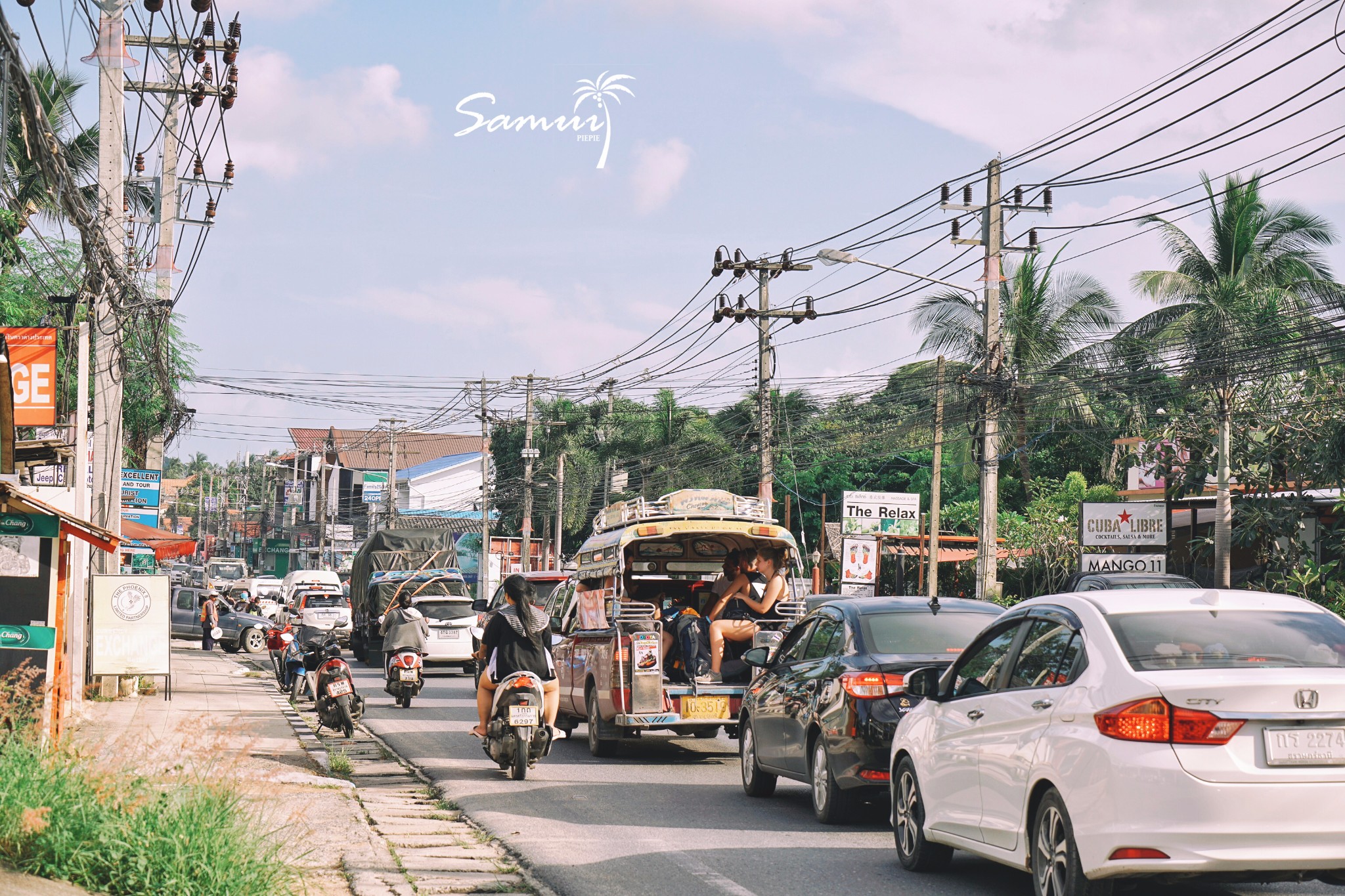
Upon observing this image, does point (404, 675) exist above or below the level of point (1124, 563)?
below

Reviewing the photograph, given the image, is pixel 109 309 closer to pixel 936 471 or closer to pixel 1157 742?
pixel 1157 742

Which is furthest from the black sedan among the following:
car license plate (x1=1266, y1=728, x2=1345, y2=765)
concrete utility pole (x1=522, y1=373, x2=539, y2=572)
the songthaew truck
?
concrete utility pole (x1=522, y1=373, x2=539, y2=572)

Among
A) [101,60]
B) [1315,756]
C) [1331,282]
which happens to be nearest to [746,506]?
[101,60]

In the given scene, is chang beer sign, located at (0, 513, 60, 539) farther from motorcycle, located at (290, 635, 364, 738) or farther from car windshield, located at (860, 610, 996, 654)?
car windshield, located at (860, 610, 996, 654)

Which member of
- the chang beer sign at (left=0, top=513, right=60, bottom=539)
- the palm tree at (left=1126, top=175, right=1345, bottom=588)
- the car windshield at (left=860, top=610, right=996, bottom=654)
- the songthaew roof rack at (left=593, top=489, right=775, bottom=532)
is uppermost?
the palm tree at (left=1126, top=175, right=1345, bottom=588)

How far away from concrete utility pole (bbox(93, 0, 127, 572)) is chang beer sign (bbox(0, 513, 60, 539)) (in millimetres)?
6640

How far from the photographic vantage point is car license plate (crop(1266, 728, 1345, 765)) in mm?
5988

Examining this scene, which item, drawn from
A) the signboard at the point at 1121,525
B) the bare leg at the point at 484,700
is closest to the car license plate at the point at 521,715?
the bare leg at the point at 484,700

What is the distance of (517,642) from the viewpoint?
13.3 meters

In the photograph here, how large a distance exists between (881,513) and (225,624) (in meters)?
18.7

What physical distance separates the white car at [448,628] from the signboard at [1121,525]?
12631mm

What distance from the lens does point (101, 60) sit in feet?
57.5

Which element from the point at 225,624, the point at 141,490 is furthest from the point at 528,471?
the point at 141,490

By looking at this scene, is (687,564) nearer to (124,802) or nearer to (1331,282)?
(124,802)
